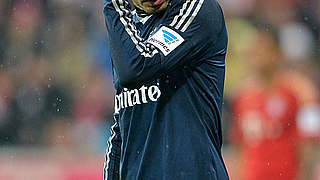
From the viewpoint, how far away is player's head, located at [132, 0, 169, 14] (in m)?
2.68

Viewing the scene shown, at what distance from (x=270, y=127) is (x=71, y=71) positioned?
8.77ft

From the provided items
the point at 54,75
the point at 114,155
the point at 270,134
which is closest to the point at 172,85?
the point at 114,155

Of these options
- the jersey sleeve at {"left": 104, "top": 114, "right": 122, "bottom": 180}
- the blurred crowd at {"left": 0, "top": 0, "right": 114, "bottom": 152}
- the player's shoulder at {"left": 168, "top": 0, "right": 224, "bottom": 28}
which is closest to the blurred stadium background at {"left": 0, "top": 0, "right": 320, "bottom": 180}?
the blurred crowd at {"left": 0, "top": 0, "right": 114, "bottom": 152}

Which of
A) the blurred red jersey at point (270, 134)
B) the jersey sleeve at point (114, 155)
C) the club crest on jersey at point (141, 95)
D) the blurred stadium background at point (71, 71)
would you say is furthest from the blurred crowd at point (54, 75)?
the club crest on jersey at point (141, 95)

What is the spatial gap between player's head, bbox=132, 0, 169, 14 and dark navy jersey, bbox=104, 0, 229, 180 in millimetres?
20

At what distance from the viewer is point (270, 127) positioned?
5.21 metres

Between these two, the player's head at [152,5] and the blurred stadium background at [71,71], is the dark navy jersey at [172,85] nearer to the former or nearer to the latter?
the player's head at [152,5]

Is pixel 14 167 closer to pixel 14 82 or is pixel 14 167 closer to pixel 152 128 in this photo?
pixel 14 82

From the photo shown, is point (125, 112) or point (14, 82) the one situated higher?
point (14, 82)

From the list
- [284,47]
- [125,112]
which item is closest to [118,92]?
[125,112]

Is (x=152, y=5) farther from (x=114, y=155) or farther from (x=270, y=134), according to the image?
(x=270, y=134)

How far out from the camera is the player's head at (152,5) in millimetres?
2676

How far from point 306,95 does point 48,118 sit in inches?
108

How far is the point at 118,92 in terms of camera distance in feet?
9.30
